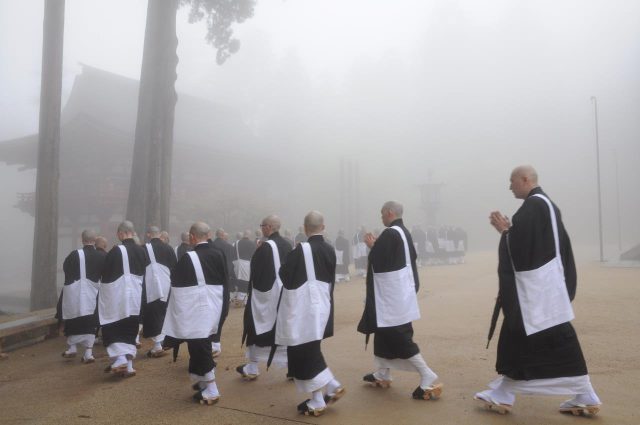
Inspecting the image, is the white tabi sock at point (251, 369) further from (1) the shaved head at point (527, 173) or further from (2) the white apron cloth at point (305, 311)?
(1) the shaved head at point (527, 173)

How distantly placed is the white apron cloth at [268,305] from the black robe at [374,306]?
1.02 meters

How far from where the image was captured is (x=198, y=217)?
19969 mm

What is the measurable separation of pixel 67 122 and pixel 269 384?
725 inches

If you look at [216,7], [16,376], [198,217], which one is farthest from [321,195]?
[16,376]

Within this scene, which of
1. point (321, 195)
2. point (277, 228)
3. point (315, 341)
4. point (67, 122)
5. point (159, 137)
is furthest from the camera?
point (321, 195)

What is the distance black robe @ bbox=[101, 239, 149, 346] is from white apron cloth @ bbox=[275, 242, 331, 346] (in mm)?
2268

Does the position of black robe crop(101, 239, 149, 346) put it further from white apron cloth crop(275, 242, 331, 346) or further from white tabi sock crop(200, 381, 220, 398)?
white apron cloth crop(275, 242, 331, 346)

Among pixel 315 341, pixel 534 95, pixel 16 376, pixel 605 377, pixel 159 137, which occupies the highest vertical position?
pixel 534 95

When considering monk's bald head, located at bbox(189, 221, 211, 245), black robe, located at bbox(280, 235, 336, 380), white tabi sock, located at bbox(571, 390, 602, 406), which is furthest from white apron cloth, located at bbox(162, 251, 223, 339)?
white tabi sock, located at bbox(571, 390, 602, 406)

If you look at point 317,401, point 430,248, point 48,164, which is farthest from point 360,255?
point 317,401

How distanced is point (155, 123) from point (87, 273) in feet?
18.9

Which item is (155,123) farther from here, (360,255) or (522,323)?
(522,323)

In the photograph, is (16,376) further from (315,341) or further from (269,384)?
(315,341)

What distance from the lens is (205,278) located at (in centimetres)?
452
